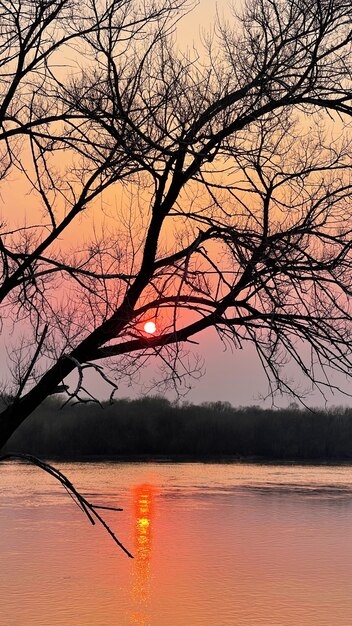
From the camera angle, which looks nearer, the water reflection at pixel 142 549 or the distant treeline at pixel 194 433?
the water reflection at pixel 142 549

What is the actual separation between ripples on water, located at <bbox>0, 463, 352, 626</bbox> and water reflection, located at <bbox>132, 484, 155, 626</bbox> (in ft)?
0.12

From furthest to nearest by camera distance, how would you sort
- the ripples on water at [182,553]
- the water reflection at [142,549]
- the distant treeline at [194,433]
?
the distant treeline at [194,433]
the water reflection at [142,549]
the ripples on water at [182,553]

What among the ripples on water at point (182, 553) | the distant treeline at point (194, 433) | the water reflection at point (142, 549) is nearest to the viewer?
the ripples on water at point (182, 553)

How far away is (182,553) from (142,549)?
1099 millimetres

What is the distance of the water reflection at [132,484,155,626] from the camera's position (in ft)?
56.4

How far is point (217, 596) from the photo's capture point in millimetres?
18312

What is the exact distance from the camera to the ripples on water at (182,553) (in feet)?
55.6

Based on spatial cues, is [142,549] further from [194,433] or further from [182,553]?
[194,433]

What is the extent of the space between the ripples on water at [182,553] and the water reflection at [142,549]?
0.04m

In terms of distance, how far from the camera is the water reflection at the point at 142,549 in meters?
17.2

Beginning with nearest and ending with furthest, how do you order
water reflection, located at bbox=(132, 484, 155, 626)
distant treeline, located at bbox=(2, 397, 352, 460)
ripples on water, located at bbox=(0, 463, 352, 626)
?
ripples on water, located at bbox=(0, 463, 352, 626), water reflection, located at bbox=(132, 484, 155, 626), distant treeline, located at bbox=(2, 397, 352, 460)

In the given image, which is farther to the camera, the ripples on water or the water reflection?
the water reflection

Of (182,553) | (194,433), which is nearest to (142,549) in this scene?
(182,553)

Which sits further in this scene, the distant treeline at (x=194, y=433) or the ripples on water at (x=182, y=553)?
the distant treeline at (x=194, y=433)
